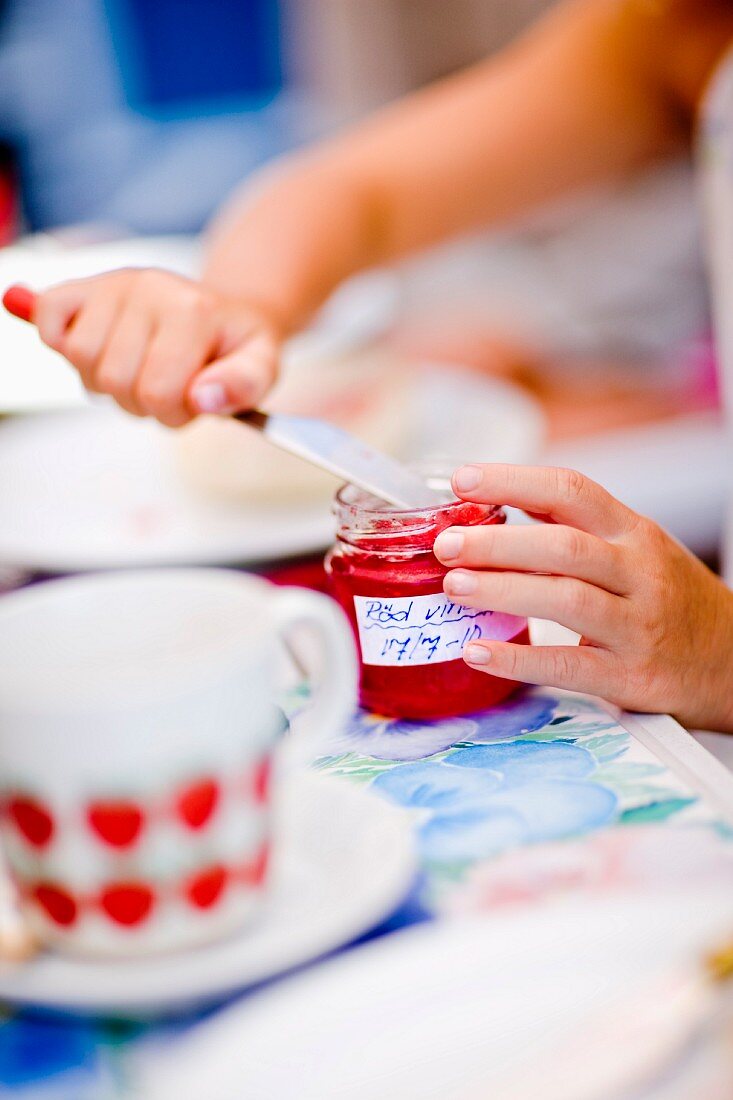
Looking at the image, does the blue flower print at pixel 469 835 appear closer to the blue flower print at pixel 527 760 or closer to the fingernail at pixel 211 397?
the blue flower print at pixel 527 760

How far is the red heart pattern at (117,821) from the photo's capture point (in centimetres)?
38

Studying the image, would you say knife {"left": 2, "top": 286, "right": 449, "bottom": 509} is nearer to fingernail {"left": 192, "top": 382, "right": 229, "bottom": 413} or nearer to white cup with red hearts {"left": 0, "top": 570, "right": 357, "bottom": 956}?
fingernail {"left": 192, "top": 382, "right": 229, "bottom": 413}

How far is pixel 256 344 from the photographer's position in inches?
28.1

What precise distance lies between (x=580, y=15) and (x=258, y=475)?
0.75m

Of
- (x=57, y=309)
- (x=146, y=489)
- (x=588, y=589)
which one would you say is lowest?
(x=146, y=489)

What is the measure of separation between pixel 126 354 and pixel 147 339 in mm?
15

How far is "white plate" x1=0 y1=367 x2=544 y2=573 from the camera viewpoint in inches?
34.1

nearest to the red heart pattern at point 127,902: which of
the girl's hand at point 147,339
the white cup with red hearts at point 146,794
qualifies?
the white cup with red hearts at point 146,794

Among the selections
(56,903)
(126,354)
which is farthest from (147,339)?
(56,903)

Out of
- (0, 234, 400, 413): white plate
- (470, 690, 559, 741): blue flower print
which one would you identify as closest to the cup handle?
(470, 690, 559, 741): blue flower print

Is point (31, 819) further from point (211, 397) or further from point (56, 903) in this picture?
point (211, 397)

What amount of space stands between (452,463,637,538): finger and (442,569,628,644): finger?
3 cm

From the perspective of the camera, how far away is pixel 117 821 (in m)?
0.38

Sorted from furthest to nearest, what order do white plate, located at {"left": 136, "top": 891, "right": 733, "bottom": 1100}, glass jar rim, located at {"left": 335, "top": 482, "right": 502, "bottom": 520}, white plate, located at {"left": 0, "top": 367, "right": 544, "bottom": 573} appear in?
white plate, located at {"left": 0, "top": 367, "right": 544, "bottom": 573}, glass jar rim, located at {"left": 335, "top": 482, "right": 502, "bottom": 520}, white plate, located at {"left": 136, "top": 891, "right": 733, "bottom": 1100}
